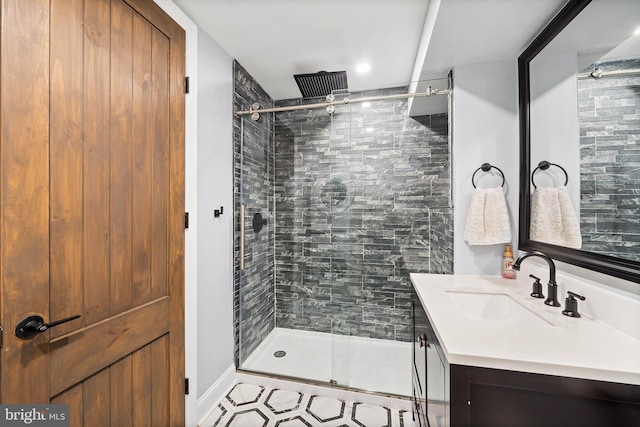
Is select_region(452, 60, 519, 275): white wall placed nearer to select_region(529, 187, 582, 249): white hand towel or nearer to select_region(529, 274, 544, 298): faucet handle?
select_region(529, 187, 582, 249): white hand towel

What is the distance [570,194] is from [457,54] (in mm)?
1010

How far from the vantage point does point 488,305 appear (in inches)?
54.1

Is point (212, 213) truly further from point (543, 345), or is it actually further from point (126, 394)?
point (543, 345)

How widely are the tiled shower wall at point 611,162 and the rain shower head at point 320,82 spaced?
5.28 ft

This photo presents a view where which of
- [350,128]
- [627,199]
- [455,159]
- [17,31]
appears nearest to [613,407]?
Result: [627,199]

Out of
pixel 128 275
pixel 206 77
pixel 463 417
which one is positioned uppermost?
pixel 206 77

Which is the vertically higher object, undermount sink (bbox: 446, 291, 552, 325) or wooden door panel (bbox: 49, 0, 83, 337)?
wooden door panel (bbox: 49, 0, 83, 337)

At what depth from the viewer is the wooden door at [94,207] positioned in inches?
33.7

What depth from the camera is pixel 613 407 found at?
28.8 inches

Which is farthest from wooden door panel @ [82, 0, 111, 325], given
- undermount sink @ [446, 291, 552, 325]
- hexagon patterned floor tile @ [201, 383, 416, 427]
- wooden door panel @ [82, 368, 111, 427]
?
undermount sink @ [446, 291, 552, 325]

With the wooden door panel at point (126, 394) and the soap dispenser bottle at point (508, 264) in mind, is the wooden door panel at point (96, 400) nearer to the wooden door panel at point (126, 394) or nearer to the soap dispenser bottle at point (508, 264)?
the wooden door panel at point (126, 394)

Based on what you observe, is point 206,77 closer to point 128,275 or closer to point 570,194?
point 128,275

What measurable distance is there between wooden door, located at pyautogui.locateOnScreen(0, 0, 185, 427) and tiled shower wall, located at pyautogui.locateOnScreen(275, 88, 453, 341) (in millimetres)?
936

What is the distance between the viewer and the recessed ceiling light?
83.7 inches
